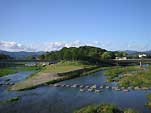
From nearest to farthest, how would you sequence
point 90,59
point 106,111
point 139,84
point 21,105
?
point 106,111 < point 21,105 < point 139,84 < point 90,59

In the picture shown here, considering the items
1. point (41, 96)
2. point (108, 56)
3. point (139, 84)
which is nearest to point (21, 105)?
point (41, 96)

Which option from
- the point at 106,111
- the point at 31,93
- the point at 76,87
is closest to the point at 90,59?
the point at 76,87

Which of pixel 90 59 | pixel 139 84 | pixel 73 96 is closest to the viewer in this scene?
pixel 73 96

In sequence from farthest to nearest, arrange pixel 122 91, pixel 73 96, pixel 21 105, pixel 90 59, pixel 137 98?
pixel 90 59 → pixel 122 91 → pixel 73 96 → pixel 137 98 → pixel 21 105

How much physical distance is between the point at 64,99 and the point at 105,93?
33.9 ft

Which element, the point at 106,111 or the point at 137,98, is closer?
the point at 106,111

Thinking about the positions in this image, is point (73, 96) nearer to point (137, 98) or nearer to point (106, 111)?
point (137, 98)

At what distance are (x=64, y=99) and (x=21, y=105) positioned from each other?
9.32m

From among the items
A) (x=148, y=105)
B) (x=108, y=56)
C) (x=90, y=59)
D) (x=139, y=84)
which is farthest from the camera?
(x=108, y=56)

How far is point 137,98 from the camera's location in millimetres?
49062

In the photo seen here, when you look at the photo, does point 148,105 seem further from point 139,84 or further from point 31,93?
point 31,93

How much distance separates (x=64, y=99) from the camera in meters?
50.7

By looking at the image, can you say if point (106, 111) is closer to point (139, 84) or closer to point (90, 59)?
point (139, 84)

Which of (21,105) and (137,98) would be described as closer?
(21,105)
